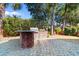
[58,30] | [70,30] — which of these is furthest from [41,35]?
[70,30]

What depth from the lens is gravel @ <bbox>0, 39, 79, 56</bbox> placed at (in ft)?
20.9

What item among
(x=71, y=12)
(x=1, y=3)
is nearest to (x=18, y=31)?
(x=1, y=3)

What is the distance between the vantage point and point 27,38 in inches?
264

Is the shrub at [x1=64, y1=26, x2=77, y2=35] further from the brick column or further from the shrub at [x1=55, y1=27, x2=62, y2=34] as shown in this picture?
the brick column

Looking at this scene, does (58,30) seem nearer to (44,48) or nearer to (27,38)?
(44,48)

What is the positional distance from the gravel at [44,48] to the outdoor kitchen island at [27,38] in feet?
0.40

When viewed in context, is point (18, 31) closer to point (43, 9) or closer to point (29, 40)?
point (29, 40)

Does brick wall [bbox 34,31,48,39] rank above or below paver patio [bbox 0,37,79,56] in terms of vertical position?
above

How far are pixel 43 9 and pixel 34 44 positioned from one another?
105 cm

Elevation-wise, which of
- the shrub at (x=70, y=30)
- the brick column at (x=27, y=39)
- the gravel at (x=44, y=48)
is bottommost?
the gravel at (x=44, y=48)

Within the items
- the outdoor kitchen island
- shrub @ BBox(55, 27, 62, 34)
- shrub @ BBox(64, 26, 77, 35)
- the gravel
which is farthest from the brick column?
shrub @ BBox(64, 26, 77, 35)

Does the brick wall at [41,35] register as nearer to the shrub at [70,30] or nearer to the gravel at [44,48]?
the gravel at [44,48]

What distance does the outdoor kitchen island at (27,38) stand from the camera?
21.6 ft

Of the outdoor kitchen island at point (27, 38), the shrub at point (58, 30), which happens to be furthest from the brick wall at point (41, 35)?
the shrub at point (58, 30)
